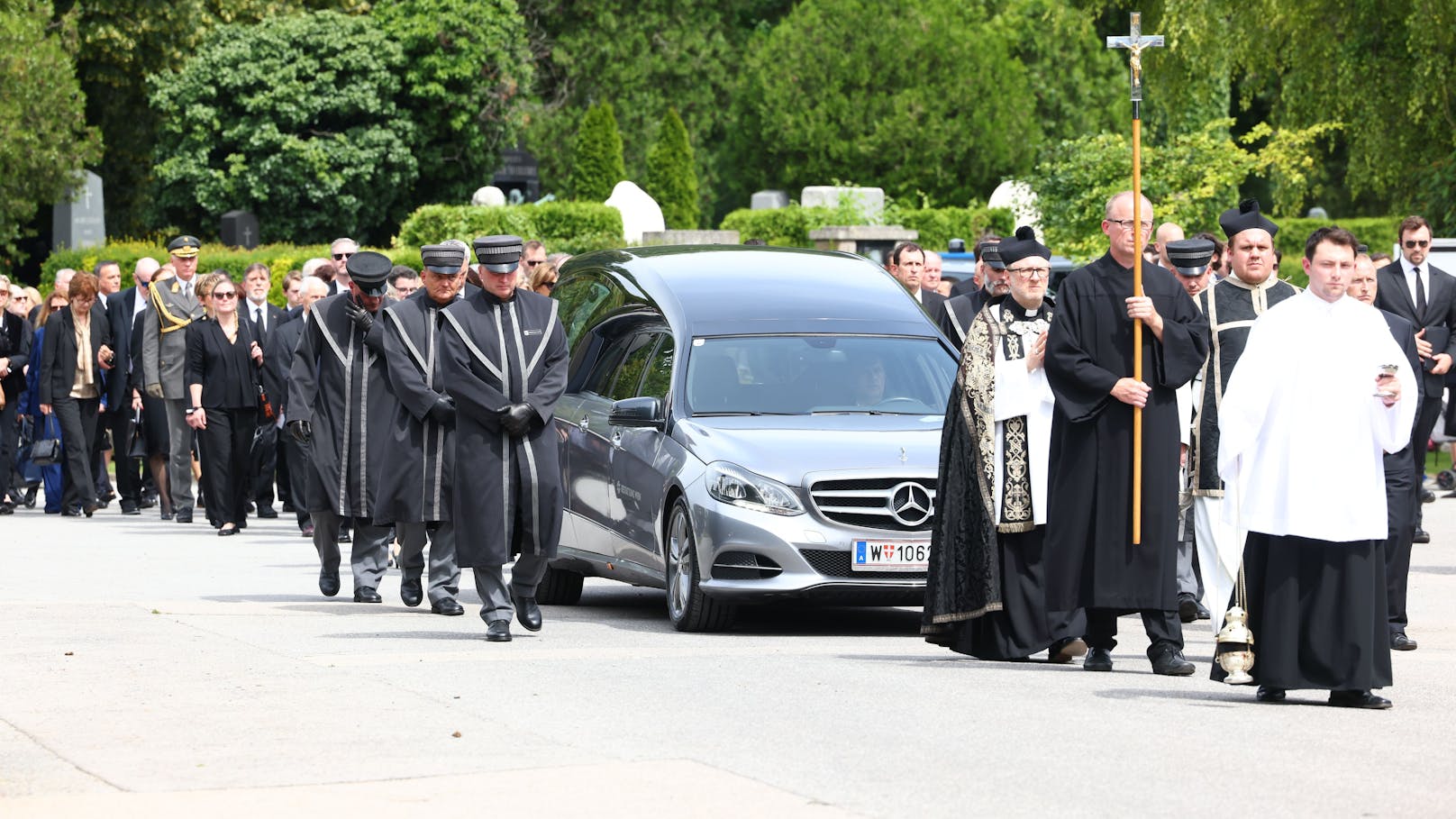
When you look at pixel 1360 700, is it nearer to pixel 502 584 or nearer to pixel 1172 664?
pixel 1172 664

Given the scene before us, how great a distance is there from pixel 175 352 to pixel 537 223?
1496cm

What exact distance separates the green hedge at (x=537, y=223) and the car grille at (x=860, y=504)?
22973 mm

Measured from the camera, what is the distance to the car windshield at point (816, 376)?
13305 millimetres

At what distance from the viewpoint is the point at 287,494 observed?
2212 cm

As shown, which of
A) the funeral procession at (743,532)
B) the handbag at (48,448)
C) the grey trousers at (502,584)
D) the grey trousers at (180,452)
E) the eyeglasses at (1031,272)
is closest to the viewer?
the funeral procession at (743,532)

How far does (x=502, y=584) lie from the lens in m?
12.0

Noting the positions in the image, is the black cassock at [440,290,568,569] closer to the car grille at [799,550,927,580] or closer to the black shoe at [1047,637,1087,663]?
the car grille at [799,550,927,580]

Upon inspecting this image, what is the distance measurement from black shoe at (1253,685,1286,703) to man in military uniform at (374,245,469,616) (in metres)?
4.73

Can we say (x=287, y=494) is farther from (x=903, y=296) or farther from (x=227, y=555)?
(x=903, y=296)

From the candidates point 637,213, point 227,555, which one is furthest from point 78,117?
point 227,555

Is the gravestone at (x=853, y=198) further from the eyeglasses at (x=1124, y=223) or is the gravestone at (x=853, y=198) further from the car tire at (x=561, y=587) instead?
the eyeglasses at (x=1124, y=223)

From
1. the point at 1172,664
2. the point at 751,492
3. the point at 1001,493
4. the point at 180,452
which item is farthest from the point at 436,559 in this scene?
the point at 180,452

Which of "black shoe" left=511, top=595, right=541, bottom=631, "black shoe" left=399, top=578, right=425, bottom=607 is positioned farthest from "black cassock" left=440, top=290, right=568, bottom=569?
"black shoe" left=399, top=578, right=425, bottom=607

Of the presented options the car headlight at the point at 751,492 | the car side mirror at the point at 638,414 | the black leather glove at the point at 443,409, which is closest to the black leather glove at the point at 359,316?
the black leather glove at the point at 443,409
